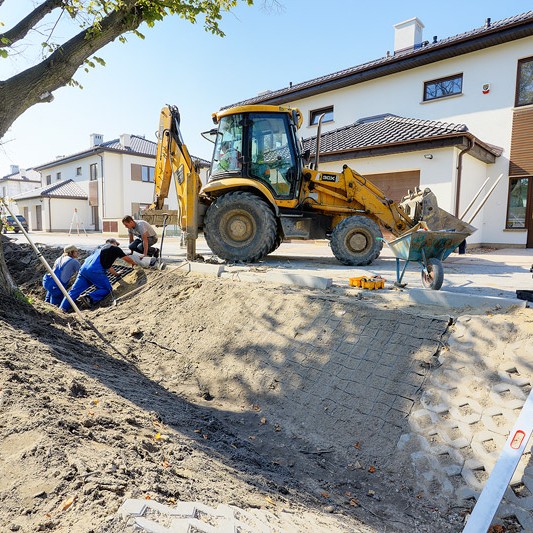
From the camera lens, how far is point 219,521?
1.67 m

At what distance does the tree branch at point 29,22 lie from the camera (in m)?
4.83

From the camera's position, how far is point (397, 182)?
12094mm

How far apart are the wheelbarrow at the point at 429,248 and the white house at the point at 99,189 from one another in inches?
906

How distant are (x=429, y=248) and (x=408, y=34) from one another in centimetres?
1426

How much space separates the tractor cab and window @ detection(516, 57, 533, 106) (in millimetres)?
8195

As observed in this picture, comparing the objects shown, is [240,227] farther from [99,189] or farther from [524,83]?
[99,189]

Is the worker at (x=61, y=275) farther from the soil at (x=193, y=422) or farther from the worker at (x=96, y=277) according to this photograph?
the soil at (x=193, y=422)

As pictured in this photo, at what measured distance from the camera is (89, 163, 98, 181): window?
95.4 feet

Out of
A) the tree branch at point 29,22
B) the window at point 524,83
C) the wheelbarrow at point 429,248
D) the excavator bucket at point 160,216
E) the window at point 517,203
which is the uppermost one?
the window at point 524,83

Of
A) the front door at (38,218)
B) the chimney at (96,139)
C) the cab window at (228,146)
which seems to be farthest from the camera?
the chimney at (96,139)

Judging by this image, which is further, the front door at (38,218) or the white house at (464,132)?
the front door at (38,218)

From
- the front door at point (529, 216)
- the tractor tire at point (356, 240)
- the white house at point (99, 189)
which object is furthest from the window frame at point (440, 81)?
the white house at point (99, 189)

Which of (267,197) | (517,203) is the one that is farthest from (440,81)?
(267,197)

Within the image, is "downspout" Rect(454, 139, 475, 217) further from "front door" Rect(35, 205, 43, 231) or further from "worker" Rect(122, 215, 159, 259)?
"front door" Rect(35, 205, 43, 231)
